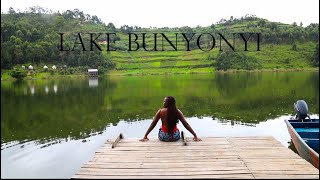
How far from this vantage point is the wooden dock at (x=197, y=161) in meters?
6.49

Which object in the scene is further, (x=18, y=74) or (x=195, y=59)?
(x=195, y=59)

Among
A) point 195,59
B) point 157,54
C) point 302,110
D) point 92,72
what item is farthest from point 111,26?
point 302,110

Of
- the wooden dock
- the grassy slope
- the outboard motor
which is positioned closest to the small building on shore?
the grassy slope

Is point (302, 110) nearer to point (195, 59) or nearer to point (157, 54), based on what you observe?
point (195, 59)

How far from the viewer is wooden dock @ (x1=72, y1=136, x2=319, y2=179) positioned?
6488mm

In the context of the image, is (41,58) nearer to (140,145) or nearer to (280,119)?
(280,119)

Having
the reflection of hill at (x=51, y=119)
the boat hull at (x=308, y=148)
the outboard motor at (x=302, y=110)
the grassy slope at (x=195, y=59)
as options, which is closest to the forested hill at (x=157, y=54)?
the grassy slope at (x=195, y=59)

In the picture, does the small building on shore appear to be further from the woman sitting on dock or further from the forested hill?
the woman sitting on dock

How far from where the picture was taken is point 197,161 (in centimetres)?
727

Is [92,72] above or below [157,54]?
below

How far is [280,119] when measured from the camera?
61.4ft

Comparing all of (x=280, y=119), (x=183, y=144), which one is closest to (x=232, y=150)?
(x=183, y=144)

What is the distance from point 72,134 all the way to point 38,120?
198 inches

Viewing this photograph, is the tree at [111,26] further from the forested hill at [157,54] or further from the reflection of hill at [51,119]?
the reflection of hill at [51,119]
